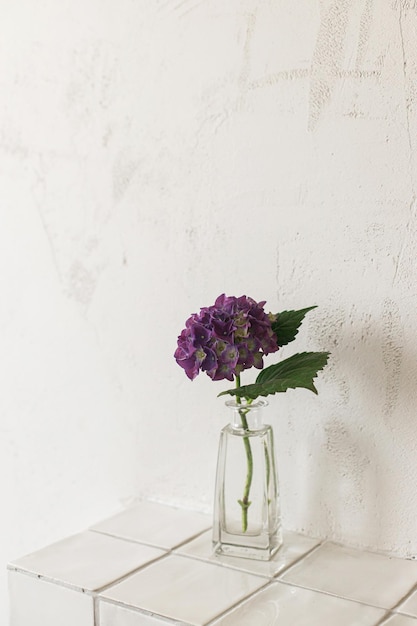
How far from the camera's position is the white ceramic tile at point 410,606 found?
0.79 metres

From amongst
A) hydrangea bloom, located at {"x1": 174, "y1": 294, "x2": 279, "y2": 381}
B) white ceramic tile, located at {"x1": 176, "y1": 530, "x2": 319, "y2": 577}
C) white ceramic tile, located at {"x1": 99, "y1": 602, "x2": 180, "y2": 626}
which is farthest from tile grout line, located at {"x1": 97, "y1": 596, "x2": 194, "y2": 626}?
hydrangea bloom, located at {"x1": 174, "y1": 294, "x2": 279, "y2": 381}

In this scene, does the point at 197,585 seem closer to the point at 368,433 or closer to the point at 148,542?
the point at 148,542

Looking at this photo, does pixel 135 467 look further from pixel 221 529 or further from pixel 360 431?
pixel 360 431

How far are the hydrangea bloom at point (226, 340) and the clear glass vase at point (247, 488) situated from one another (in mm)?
72

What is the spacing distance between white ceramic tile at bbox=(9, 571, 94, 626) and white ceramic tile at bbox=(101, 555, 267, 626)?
0.11 feet

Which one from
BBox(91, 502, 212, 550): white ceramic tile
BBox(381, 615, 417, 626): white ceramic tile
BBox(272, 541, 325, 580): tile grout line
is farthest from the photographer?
BBox(91, 502, 212, 550): white ceramic tile

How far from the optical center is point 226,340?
86cm

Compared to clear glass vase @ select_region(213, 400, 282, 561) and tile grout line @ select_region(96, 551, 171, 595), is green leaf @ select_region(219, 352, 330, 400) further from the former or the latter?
tile grout line @ select_region(96, 551, 171, 595)

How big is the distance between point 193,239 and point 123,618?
1.47 feet

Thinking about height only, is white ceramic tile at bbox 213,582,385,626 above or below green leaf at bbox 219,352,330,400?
below

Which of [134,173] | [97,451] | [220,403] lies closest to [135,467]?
[97,451]

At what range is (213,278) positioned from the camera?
1.03m

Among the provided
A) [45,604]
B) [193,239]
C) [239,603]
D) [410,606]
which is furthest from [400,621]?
[193,239]

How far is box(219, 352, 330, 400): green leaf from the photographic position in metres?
0.85
